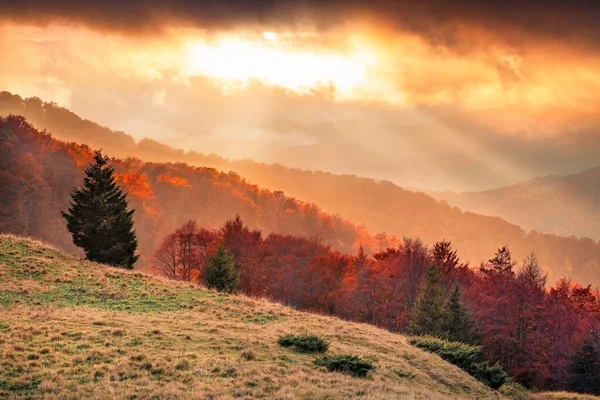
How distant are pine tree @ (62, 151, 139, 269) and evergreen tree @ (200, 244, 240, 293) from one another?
781 cm

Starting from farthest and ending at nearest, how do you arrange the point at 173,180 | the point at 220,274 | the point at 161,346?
the point at 173,180, the point at 220,274, the point at 161,346

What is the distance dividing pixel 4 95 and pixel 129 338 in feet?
703

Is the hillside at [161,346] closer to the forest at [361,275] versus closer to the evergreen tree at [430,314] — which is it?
the evergreen tree at [430,314]

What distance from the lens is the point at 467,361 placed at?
28.0 metres

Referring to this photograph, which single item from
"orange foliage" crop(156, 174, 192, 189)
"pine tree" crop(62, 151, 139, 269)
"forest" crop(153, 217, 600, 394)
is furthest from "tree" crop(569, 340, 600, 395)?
"orange foliage" crop(156, 174, 192, 189)

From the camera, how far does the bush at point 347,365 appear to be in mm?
→ 18266

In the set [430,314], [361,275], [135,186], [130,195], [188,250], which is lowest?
[188,250]

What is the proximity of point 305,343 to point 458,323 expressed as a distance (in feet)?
83.9

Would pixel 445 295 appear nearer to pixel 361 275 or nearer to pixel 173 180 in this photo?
pixel 361 275

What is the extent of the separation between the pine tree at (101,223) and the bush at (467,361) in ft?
88.4

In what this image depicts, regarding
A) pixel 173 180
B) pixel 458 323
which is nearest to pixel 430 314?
pixel 458 323

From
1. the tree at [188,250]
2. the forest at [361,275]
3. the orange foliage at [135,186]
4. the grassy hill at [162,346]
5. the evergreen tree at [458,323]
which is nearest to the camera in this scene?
the grassy hill at [162,346]

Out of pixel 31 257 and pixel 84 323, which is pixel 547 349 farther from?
pixel 31 257

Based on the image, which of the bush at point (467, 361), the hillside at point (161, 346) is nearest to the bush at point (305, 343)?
the hillside at point (161, 346)
